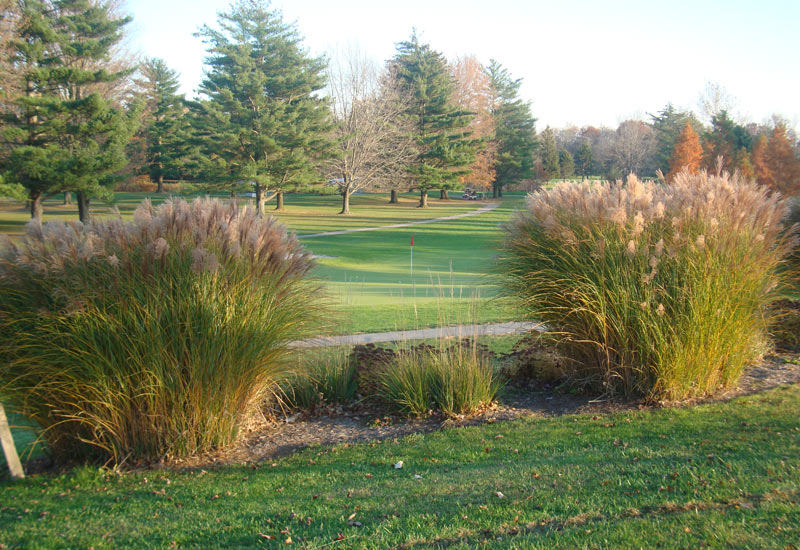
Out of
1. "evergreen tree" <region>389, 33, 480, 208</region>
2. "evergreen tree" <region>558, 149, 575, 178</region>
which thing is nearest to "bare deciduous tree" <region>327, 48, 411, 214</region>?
"evergreen tree" <region>389, 33, 480, 208</region>

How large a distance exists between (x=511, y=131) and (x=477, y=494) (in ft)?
233

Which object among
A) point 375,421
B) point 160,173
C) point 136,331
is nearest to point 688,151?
point 160,173

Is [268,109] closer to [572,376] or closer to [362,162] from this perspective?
[362,162]

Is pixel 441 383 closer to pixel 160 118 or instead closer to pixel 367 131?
pixel 367 131

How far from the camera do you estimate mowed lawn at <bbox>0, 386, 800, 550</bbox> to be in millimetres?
3398

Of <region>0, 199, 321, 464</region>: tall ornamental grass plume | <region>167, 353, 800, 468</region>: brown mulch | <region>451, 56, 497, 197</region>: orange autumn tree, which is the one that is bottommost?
<region>167, 353, 800, 468</region>: brown mulch

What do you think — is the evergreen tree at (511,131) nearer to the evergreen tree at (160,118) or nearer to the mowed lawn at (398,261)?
the mowed lawn at (398,261)

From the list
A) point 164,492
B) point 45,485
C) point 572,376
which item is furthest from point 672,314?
point 45,485

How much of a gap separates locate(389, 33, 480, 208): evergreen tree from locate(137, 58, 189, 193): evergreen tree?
21.6 meters

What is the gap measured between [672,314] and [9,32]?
1354 inches

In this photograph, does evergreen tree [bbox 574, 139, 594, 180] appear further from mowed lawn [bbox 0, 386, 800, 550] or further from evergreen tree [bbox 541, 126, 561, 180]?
mowed lawn [bbox 0, 386, 800, 550]

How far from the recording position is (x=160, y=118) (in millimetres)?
63969

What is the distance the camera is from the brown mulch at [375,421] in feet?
19.1

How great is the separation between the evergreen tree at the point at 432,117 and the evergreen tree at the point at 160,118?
852 inches
